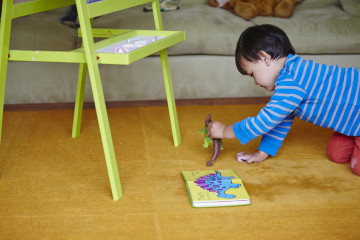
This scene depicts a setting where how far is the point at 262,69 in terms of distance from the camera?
139 centimetres

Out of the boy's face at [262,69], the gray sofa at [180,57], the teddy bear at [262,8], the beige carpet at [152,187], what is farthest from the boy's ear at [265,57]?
the teddy bear at [262,8]

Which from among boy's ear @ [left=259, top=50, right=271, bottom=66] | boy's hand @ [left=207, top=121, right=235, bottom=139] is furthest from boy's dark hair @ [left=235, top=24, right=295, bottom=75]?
boy's hand @ [left=207, top=121, right=235, bottom=139]

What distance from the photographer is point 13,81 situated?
198 centimetres

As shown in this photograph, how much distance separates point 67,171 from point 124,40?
0.48m

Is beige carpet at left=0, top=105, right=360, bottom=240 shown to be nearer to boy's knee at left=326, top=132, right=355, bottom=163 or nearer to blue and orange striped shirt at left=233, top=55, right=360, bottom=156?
boy's knee at left=326, top=132, right=355, bottom=163

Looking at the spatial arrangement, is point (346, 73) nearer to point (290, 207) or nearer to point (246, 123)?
point (246, 123)

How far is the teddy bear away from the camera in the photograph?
7.38 ft

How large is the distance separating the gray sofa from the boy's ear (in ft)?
2.27

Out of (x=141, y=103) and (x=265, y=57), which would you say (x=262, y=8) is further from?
(x=265, y=57)

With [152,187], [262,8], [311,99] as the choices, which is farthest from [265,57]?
[262,8]

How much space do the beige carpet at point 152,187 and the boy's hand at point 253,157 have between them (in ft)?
0.08

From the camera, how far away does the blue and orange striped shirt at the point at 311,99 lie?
1349 mm

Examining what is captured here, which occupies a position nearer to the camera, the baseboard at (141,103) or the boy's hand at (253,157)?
the boy's hand at (253,157)

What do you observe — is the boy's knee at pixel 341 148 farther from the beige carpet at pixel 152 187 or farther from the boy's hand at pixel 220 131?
the boy's hand at pixel 220 131
